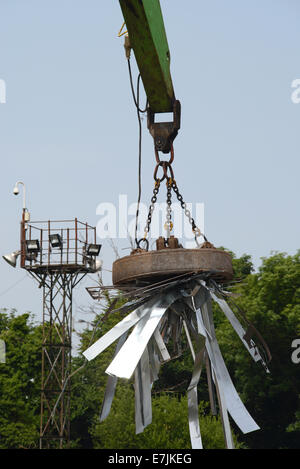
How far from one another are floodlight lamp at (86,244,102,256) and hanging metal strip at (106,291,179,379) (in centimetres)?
1789

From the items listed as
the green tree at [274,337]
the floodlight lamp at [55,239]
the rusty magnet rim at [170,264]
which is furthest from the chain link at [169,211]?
the green tree at [274,337]

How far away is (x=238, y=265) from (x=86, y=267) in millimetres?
9411

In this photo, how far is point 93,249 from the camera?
22.0 meters

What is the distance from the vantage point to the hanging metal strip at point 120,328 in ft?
12.7

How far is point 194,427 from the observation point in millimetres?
3936

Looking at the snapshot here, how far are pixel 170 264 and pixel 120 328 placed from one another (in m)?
0.44

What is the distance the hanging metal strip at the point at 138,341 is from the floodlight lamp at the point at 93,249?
17892 mm

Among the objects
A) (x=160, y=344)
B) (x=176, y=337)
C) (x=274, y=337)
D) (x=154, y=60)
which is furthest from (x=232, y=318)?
(x=274, y=337)

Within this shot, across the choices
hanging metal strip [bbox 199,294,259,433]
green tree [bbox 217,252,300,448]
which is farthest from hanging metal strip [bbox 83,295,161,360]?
green tree [bbox 217,252,300,448]

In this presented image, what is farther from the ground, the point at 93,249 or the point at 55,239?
the point at 55,239

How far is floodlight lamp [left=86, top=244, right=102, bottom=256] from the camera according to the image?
2198 centimetres

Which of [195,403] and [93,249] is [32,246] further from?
[195,403]

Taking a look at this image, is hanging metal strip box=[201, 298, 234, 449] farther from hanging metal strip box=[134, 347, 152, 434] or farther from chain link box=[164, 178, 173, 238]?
chain link box=[164, 178, 173, 238]
